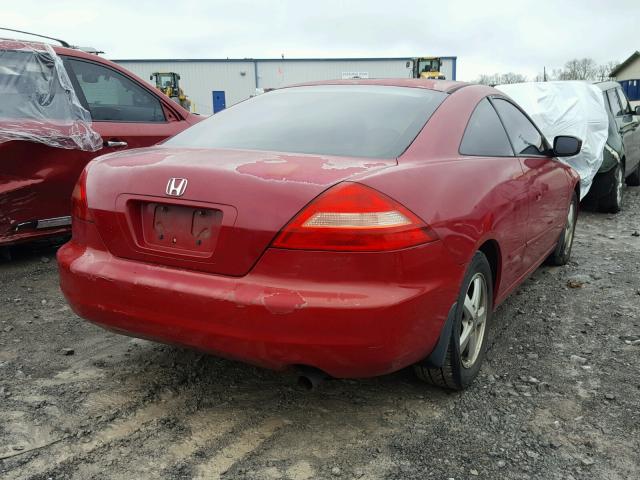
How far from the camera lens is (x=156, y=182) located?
2354 millimetres

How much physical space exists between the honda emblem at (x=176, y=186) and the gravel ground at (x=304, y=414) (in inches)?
38.7

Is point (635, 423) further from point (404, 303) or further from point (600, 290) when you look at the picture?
point (600, 290)

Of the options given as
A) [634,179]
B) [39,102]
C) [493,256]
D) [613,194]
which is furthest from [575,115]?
[39,102]

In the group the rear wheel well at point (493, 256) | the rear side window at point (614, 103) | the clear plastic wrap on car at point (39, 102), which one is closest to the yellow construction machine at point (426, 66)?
the rear side window at point (614, 103)

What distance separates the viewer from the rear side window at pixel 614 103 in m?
8.03

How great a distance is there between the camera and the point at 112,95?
5082 mm

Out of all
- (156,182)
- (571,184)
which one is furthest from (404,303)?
(571,184)

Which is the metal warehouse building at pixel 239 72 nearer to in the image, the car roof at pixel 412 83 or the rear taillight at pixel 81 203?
the car roof at pixel 412 83

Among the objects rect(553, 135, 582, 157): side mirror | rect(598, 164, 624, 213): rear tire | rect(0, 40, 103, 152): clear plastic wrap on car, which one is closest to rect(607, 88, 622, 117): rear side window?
rect(598, 164, 624, 213): rear tire

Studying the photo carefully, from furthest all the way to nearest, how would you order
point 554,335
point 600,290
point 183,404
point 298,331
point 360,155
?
point 600,290
point 554,335
point 183,404
point 360,155
point 298,331

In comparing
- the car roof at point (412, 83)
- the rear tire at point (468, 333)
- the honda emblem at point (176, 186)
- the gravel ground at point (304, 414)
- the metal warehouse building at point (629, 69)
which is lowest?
the gravel ground at point (304, 414)

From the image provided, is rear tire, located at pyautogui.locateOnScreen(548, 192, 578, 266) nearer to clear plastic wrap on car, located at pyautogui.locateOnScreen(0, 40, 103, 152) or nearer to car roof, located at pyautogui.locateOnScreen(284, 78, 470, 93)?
car roof, located at pyautogui.locateOnScreen(284, 78, 470, 93)

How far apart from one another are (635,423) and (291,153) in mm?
1881

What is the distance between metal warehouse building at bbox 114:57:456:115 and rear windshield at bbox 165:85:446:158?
146ft
